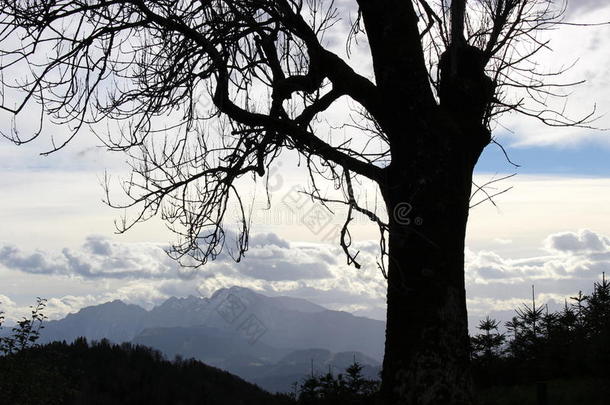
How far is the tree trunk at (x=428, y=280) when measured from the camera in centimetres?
577

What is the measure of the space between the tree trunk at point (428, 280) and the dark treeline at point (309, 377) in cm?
491

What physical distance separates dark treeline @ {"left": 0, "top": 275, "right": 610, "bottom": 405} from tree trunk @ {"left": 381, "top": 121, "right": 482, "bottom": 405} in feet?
16.1

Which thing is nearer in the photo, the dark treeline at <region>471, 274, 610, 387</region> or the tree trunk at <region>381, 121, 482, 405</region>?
the tree trunk at <region>381, 121, 482, 405</region>

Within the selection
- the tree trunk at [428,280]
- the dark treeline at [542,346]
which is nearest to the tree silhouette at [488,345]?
the dark treeline at [542,346]

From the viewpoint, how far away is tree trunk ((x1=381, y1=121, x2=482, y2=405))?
18.9 ft

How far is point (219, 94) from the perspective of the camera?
23.0ft

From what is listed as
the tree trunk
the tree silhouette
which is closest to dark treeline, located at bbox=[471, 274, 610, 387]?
the tree silhouette

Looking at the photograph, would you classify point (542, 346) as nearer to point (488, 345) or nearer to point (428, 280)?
point (488, 345)

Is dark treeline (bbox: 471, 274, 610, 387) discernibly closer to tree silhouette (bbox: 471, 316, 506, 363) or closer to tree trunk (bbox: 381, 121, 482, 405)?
tree silhouette (bbox: 471, 316, 506, 363)

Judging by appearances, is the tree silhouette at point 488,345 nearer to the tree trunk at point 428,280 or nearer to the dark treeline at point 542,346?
the dark treeline at point 542,346

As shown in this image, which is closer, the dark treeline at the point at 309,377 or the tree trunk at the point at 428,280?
the tree trunk at the point at 428,280

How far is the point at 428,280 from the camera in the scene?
595cm

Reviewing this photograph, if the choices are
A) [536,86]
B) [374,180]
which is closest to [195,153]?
[374,180]

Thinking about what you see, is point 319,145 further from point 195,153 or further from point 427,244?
point 195,153
